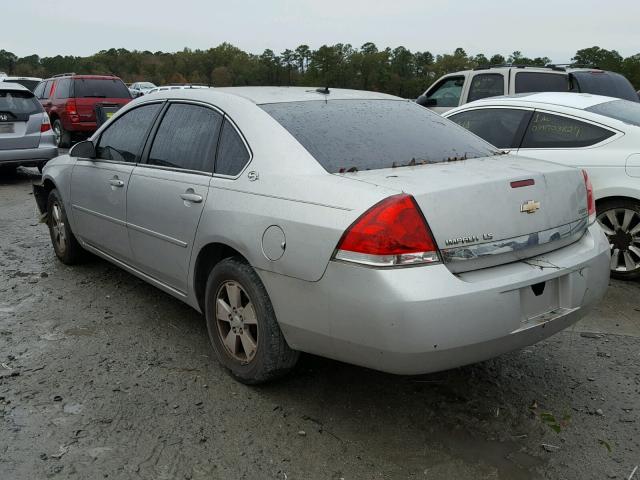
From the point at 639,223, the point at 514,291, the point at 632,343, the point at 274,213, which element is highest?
the point at 274,213

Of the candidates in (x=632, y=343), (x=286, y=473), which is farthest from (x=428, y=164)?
(x=632, y=343)

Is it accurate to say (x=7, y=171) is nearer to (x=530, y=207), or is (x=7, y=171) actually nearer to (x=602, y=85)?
(x=602, y=85)

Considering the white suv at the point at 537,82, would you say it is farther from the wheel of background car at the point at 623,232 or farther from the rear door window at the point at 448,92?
the wheel of background car at the point at 623,232

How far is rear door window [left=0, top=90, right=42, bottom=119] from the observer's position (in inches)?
408

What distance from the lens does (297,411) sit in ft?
10.2

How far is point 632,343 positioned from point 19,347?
12.7ft

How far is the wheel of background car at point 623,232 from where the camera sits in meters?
5.02

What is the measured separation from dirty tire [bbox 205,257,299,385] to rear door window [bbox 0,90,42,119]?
28.3 ft

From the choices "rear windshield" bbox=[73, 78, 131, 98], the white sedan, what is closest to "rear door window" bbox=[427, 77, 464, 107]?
the white sedan

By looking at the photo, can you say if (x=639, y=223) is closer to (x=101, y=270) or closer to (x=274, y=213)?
(x=274, y=213)

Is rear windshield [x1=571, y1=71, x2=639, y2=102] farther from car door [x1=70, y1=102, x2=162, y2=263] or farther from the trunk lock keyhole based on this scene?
the trunk lock keyhole

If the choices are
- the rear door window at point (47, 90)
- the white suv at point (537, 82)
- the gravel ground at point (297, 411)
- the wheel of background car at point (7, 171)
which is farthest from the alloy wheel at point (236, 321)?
the rear door window at point (47, 90)

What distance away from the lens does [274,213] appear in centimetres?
294

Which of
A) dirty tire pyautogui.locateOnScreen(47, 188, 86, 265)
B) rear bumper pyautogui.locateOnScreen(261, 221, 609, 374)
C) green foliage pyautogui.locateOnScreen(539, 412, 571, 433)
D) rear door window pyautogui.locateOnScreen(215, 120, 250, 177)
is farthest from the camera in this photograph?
dirty tire pyautogui.locateOnScreen(47, 188, 86, 265)
